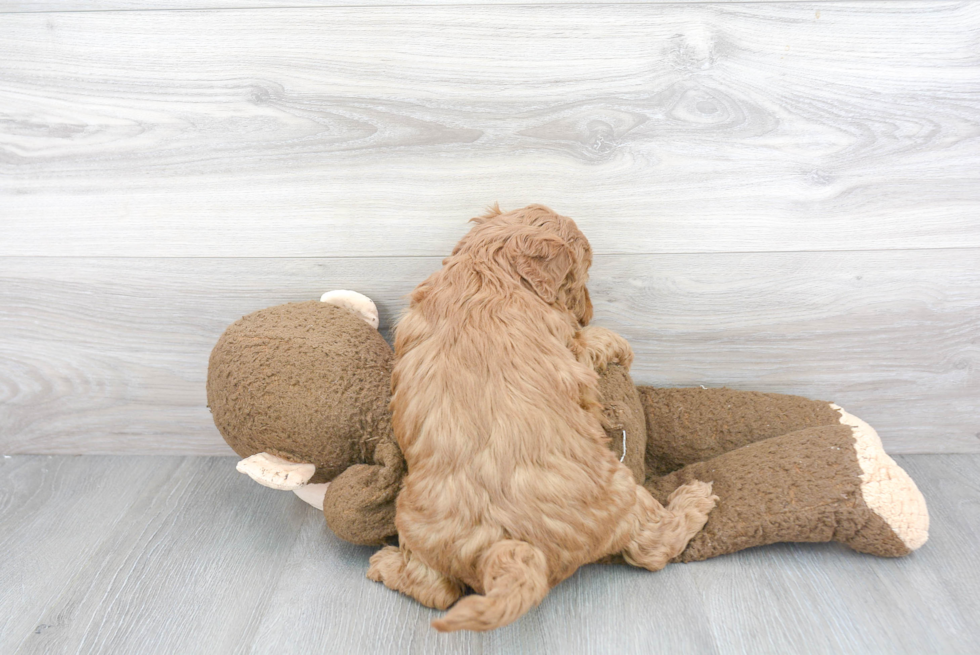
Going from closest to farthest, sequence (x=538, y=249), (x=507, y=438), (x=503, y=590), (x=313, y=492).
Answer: (x=503, y=590), (x=507, y=438), (x=538, y=249), (x=313, y=492)

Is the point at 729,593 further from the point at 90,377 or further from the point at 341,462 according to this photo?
the point at 90,377

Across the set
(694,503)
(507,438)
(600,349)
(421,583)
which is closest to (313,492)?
(421,583)

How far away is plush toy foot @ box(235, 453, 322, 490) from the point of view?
1.18 meters

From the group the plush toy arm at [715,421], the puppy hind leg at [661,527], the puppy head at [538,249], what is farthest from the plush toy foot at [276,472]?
the plush toy arm at [715,421]

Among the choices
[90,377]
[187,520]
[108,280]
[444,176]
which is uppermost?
[444,176]

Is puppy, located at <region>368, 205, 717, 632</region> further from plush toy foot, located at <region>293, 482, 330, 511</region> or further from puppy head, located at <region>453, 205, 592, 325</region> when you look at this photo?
plush toy foot, located at <region>293, 482, 330, 511</region>

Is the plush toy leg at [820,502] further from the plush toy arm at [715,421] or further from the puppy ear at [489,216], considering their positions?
the puppy ear at [489,216]

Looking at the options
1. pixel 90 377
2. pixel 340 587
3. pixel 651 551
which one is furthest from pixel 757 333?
pixel 90 377

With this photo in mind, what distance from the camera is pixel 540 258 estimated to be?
1.14 meters

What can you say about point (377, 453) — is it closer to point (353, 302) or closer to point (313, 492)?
point (313, 492)

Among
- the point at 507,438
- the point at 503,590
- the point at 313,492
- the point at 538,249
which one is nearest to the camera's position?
the point at 503,590

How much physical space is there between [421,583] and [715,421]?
27.1 inches

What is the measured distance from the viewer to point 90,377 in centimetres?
158

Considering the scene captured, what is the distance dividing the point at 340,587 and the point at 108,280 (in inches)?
34.4
